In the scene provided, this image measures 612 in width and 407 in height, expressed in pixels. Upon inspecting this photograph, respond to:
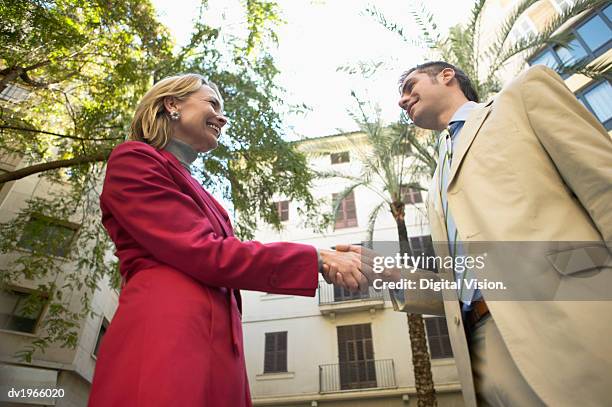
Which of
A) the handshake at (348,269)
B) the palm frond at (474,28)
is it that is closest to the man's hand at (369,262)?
the handshake at (348,269)

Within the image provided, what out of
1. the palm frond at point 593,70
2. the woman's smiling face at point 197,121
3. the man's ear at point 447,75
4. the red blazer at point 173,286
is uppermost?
the palm frond at point 593,70

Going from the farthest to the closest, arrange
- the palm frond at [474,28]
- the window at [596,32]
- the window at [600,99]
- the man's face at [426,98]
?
the window at [596,32], the window at [600,99], the palm frond at [474,28], the man's face at [426,98]

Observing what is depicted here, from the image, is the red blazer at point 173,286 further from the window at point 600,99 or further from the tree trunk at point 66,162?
the window at point 600,99

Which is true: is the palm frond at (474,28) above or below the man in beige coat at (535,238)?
above

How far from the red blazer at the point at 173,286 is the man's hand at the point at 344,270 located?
0.32 ft

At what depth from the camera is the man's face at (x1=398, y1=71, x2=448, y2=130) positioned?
2490mm

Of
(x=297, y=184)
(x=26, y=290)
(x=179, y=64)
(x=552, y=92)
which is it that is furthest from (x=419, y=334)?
(x=26, y=290)

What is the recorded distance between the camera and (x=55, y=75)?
8.70 metres

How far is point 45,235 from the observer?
868 centimetres

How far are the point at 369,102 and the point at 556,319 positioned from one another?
10.8 m

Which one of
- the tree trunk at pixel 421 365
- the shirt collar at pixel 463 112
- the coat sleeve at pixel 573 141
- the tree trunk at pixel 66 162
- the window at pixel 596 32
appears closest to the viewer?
the coat sleeve at pixel 573 141

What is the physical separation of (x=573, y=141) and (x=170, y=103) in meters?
1.89

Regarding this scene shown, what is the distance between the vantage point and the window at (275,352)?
18953mm

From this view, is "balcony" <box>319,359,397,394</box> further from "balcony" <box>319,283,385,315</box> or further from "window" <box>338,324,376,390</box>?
"balcony" <box>319,283,385,315</box>
